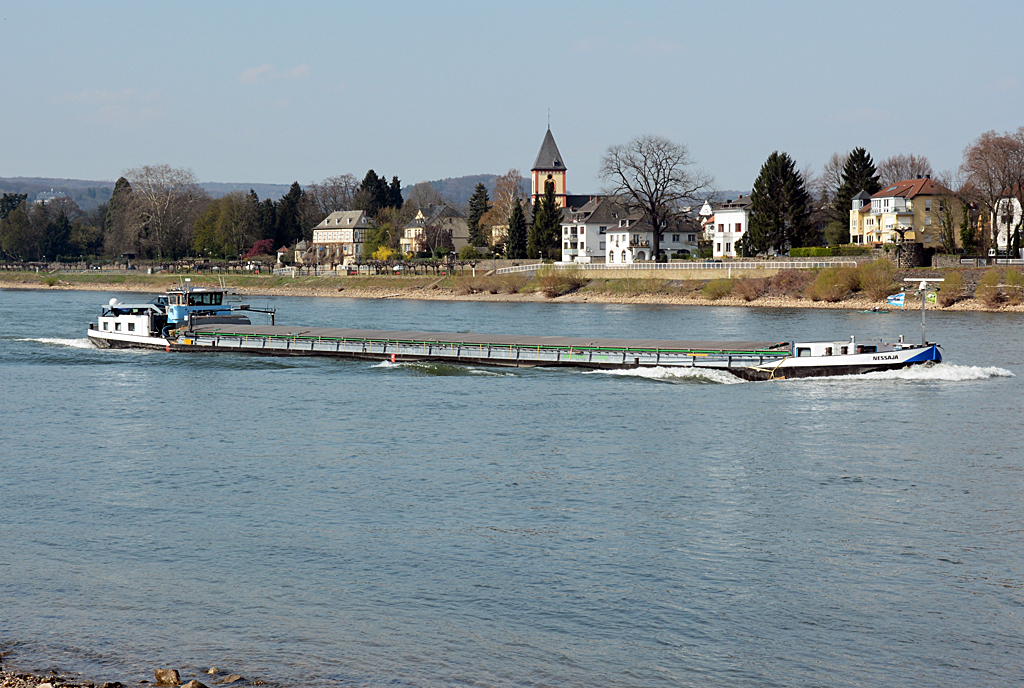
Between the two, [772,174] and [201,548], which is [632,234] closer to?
[772,174]

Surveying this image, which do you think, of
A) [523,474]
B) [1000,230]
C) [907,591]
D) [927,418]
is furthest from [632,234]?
[907,591]

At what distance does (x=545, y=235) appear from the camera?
464 ft

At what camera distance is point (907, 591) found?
64.7ft

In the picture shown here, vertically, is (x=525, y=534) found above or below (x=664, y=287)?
below

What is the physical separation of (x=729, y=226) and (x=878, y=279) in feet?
133

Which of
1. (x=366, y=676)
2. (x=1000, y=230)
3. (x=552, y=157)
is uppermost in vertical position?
(x=552, y=157)

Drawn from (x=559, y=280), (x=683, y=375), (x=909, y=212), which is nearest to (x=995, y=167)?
(x=909, y=212)

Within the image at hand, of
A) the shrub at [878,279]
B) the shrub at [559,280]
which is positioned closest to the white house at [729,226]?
the shrub at [559,280]

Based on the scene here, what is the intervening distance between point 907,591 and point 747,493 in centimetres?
753

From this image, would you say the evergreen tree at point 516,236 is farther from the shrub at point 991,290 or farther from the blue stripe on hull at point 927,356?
the blue stripe on hull at point 927,356

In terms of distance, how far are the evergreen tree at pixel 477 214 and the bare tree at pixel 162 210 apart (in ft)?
→ 174

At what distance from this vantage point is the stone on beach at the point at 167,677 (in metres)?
15.2

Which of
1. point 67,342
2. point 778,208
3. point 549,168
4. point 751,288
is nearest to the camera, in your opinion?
point 67,342

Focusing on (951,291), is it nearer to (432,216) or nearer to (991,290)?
(991,290)
